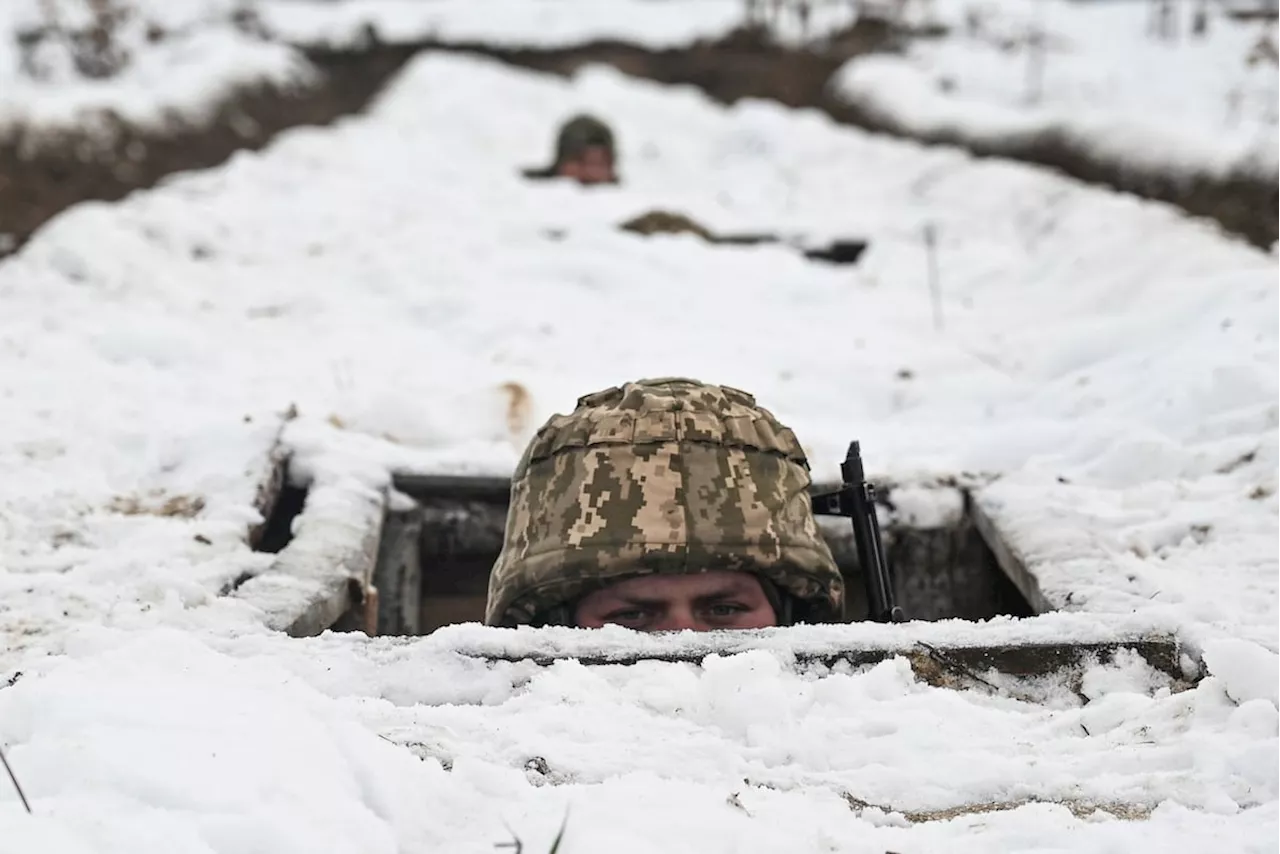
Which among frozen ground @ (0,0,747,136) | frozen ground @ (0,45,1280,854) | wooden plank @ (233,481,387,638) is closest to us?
frozen ground @ (0,45,1280,854)

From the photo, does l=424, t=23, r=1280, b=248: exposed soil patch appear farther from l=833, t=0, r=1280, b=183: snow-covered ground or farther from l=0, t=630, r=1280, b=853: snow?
l=0, t=630, r=1280, b=853: snow

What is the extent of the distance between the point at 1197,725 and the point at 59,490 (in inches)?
111

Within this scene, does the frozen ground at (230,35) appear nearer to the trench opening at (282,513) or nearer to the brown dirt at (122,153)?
the brown dirt at (122,153)

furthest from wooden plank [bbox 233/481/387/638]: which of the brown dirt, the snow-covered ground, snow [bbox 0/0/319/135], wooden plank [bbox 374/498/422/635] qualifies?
snow [bbox 0/0/319/135]

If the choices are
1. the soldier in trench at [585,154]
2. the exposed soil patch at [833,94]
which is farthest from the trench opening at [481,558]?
the soldier in trench at [585,154]

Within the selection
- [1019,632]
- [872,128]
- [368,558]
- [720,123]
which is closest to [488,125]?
[720,123]

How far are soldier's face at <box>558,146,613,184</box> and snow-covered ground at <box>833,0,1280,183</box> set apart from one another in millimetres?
3651

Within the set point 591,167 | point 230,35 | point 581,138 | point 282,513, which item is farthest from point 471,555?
point 230,35

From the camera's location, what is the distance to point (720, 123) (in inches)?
573

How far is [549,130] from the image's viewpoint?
13789mm

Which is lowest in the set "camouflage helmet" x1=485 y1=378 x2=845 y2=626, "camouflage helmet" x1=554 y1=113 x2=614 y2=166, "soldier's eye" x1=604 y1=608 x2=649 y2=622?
"soldier's eye" x1=604 y1=608 x2=649 y2=622

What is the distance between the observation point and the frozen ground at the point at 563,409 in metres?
1.43

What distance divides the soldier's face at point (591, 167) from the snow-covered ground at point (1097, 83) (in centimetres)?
365

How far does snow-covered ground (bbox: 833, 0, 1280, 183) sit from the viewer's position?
7.81 meters
